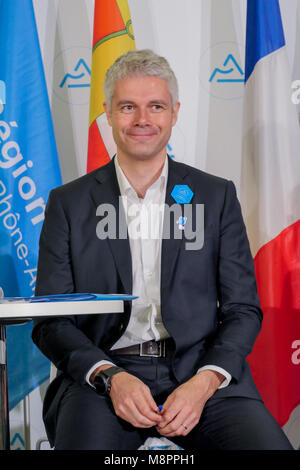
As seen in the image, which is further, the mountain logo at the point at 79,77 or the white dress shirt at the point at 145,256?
the mountain logo at the point at 79,77

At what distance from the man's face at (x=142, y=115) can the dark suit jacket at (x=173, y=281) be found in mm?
186

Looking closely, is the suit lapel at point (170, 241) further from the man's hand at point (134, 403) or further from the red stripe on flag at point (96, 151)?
the red stripe on flag at point (96, 151)

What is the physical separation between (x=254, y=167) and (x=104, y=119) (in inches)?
36.1

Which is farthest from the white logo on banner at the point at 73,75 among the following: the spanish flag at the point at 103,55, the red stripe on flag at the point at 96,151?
the red stripe on flag at the point at 96,151

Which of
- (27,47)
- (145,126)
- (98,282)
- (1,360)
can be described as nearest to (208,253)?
(98,282)

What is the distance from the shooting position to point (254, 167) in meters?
3.31

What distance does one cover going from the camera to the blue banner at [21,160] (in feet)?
10.9

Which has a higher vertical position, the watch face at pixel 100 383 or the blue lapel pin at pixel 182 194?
the blue lapel pin at pixel 182 194

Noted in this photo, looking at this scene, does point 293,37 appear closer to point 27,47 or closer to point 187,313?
point 27,47

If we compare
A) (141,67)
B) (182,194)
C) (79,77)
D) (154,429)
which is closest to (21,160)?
(79,77)

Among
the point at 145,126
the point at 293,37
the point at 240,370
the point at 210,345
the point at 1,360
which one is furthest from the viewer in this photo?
the point at 293,37

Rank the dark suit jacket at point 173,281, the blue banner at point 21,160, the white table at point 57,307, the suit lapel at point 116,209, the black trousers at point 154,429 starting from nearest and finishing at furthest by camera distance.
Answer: the white table at point 57,307, the black trousers at point 154,429, the dark suit jacket at point 173,281, the suit lapel at point 116,209, the blue banner at point 21,160

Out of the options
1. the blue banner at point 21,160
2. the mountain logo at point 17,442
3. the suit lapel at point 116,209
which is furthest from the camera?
the mountain logo at point 17,442

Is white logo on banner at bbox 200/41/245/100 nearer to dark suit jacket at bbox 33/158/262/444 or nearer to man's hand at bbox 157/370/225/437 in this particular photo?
dark suit jacket at bbox 33/158/262/444
